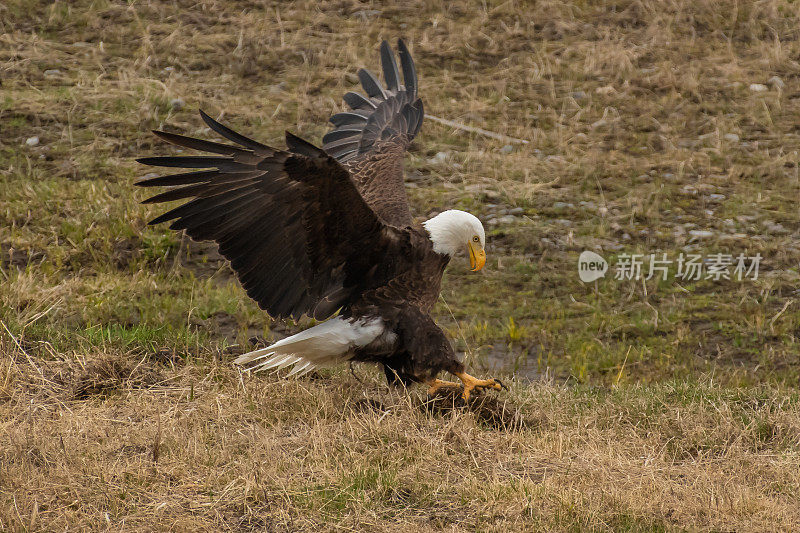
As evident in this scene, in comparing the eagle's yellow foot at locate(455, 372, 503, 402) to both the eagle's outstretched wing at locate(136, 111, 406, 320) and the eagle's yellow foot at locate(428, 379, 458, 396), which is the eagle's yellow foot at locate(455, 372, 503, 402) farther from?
the eagle's outstretched wing at locate(136, 111, 406, 320)

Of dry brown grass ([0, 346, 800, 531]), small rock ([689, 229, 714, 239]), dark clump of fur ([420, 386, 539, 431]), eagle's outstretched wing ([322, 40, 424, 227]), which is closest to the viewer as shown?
dry brown grass ([0, 346, 800, 531])

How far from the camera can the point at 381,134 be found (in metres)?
6.34

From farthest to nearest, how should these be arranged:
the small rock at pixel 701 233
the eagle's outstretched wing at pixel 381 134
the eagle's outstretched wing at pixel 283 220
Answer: the small rock at pixel 701 233
the eagle's outstretched wing at pixel 381 134
the eagle's outstretched wing at pixel 283 220

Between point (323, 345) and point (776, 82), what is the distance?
20.7 feet

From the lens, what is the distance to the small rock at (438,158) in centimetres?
820

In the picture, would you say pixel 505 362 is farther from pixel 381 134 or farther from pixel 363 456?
pixel 363 456

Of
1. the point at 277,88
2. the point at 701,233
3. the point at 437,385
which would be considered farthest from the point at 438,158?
the point at 437,385

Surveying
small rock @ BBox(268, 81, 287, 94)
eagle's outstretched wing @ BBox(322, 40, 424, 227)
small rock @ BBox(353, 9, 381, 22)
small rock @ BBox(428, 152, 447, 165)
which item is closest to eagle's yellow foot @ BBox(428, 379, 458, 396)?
eagle's outstretched wing @ BBox(322, 40, 424, 227)

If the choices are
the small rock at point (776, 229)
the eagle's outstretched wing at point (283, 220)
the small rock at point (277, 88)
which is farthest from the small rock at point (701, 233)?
the small rock at point (277, 88)

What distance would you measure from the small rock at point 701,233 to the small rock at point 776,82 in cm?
268

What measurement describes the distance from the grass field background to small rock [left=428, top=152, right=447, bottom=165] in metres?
0.02

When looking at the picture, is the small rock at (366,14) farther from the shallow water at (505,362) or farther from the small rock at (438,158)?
the shallow water at (505,362)

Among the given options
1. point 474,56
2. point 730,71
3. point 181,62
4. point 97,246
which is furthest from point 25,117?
point 730,71

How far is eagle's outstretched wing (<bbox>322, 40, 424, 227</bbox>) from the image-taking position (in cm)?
574
